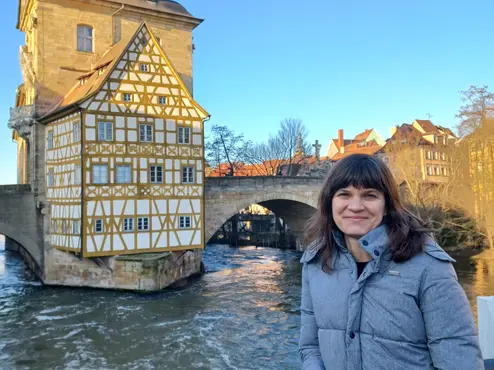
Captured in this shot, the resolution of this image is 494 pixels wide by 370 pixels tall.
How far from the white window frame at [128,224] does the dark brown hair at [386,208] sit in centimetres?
1456

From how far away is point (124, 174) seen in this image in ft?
51.7

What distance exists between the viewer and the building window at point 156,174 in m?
16.4

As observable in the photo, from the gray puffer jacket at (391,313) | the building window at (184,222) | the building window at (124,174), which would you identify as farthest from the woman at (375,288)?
the building window at (184,222)

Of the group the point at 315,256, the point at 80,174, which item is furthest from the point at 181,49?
the point at 315,256

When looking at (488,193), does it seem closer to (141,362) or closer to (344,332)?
(141,362)

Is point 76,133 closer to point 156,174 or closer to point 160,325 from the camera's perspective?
point 156,174

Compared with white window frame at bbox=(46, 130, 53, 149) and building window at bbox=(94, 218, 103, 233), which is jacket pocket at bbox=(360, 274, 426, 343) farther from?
white window frame at bbox=(46, 130, 53, 149)

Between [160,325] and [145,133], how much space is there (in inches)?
285

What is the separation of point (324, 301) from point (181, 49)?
1997 cm

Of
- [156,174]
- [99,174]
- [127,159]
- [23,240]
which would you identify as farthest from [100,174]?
[23,240]

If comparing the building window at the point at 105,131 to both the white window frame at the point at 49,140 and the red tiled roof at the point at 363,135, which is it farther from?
the red tiled roof at the point at 363,135

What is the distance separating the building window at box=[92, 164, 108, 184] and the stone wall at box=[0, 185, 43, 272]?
3875 mm

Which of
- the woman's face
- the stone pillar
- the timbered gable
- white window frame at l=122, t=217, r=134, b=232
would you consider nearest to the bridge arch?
white window frame at l=122, t=217, r=134, b=232

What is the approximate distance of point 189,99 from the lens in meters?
17.1
